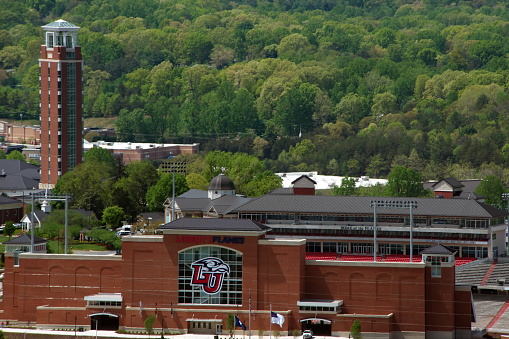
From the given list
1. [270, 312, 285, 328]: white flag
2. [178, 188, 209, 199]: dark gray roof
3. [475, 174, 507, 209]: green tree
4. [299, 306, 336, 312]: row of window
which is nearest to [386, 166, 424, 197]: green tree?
[475, 174, 507, 209]: green tree

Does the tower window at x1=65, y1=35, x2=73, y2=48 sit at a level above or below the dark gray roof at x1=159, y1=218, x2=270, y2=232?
above

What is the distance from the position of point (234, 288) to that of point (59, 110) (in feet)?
223

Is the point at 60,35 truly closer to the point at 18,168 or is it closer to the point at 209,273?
the point at 18,168

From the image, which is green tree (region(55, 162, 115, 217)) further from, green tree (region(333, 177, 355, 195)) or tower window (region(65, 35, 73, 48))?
green tree (region(333, 177, 355, 195))

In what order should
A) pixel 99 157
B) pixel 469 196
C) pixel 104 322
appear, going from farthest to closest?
pixel 99 157, pixel 469 196, pixel 104 322

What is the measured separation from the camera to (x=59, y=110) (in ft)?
545

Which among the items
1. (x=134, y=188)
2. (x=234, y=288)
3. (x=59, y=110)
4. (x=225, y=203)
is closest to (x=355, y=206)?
(x=225, y=203)

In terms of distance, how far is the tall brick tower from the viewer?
166125mm

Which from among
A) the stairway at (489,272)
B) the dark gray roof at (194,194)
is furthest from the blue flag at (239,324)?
the dark gray roof at (194,194)

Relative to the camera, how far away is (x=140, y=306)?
336 ft

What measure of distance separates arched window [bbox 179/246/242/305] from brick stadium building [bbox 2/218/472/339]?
0.21 ft

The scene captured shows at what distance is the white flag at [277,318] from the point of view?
99.4 metres

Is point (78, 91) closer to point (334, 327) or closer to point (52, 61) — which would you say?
point (52, 61)

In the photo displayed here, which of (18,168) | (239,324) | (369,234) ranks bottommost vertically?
(239,324)
